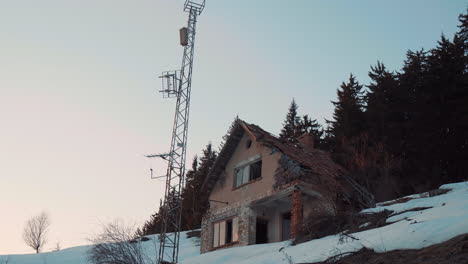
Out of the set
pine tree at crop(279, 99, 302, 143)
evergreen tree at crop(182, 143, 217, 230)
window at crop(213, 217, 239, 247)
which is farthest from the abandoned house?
pine tree at crop(279, 99, 302, 143)

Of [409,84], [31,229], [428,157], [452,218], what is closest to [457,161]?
[428,157]

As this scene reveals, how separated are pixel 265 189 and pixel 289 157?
2.13 m

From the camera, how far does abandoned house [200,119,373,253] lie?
2498 centimetres

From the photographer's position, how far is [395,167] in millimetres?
31828

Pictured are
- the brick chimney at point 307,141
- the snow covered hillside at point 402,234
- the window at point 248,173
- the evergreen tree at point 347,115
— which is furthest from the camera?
the evergreen tree at point 347,115

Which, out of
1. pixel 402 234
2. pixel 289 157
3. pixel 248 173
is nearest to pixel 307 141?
pixel 248 173

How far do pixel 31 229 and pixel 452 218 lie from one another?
33200 mm

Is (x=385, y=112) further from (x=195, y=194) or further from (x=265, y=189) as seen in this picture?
(x=195, y=194)

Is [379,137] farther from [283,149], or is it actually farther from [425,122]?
[283,149]

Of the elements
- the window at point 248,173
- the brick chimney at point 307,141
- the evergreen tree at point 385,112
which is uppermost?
the evergreen tree at point 385,112

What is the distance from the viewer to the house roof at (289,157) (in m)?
25.3

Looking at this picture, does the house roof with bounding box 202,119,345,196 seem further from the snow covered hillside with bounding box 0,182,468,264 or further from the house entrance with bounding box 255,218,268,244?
the snow covered hillside with bounding box 0,182,468,264

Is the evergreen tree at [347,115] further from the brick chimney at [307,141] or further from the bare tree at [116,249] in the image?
the bare tree at [116,249]

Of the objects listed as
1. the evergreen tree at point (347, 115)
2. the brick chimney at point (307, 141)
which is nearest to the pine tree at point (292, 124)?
the evergreen tree at point (347, 115)
